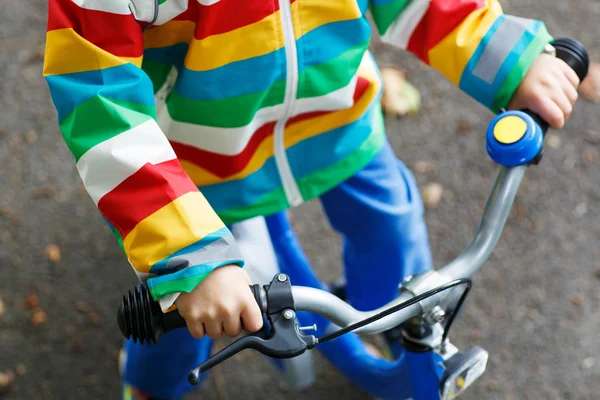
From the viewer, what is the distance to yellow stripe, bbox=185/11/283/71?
3.68ft

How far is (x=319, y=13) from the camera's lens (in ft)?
3.85

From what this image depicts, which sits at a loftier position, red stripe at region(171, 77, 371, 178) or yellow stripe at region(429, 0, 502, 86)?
yellow stripe at region(429, 0, 502, 86)

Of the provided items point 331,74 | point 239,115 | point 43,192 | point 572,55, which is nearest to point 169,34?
point 239,115

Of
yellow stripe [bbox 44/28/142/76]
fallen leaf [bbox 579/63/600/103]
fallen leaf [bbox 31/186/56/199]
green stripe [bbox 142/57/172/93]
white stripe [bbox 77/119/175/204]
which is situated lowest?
fallen leaf [bbox 31/186/56/199]

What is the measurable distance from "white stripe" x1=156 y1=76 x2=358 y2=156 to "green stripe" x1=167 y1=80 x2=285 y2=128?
0.01m

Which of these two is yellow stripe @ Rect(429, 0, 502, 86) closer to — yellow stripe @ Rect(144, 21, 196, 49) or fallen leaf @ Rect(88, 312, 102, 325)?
yellow stripe @ Rect(144, 21, 196, 49)

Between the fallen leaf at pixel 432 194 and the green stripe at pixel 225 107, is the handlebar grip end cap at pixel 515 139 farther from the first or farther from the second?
the fallen leaf at pixel 432 194

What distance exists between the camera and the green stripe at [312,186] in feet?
4.48

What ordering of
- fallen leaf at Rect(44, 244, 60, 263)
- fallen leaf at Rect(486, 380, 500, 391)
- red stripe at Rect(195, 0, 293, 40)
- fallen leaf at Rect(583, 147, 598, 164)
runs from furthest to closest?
fallen leaf at Rect(583, 147, 598, 164), fallen leaf at Rect(44, 244, 60, 263), fallen leaf at Rect(486, 380, 500, 391), red stripe at Rect(195, 0, 293, 40)

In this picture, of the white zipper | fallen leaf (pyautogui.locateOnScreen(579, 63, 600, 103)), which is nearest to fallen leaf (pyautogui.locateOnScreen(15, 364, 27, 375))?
the white zipper

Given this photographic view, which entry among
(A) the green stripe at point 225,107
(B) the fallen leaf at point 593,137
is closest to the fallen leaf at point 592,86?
(B) the fallen leaf at point 593,137

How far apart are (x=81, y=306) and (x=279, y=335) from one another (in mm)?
1339

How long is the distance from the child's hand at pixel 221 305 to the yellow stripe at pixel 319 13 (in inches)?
17.0

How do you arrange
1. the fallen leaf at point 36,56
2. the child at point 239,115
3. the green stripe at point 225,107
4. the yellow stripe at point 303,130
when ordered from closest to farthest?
the child at point 239,115, the green stripe at point 225,107, the yellow stripe at point 303,130, the fallen leaf at point 36,56
